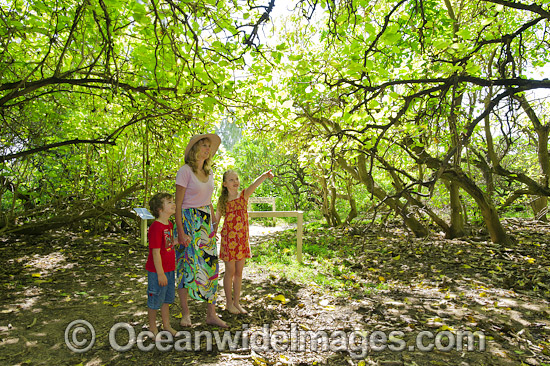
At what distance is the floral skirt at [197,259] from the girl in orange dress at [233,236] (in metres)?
0.37

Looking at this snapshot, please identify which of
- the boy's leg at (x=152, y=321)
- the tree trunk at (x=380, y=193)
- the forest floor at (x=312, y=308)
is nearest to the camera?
the forest floor at (x=312, y=308)

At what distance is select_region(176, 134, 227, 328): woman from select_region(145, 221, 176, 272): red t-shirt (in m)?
0.15

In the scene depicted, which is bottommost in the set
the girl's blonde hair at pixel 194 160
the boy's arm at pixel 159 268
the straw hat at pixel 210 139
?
the boy's arm at pixel 159 268

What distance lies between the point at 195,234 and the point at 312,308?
1596 mm

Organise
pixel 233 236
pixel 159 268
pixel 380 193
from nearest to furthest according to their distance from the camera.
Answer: pixel 159 268
pixel 233 236
pixel 380 193

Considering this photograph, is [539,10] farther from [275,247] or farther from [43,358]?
[275,247]

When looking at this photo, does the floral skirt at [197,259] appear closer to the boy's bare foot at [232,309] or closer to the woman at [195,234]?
the woman at [195,234]

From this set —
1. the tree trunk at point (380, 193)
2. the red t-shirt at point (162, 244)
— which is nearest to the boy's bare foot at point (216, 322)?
the red t-shirt at point (162, 244)

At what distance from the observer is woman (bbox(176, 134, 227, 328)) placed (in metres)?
3.27

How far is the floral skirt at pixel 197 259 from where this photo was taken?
3.28 metres

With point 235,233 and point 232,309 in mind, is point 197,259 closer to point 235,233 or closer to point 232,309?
point 235,233

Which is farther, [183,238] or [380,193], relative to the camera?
[380,193]

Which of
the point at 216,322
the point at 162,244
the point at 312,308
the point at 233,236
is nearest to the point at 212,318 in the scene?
the point at 216,322

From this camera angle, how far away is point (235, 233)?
3748 mm
